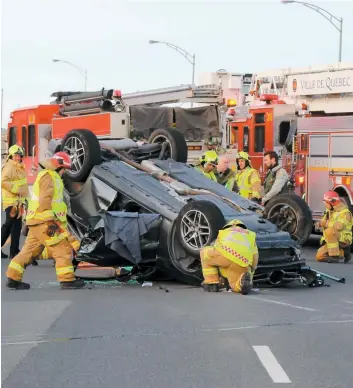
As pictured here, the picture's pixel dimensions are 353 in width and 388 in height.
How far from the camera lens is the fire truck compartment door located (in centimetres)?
1861

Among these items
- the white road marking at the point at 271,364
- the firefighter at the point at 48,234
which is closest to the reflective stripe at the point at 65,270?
the firefighter at the point at 48,234

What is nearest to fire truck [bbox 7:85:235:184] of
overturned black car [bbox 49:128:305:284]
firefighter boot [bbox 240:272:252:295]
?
overturned black car [bbox 49:128:305:284]

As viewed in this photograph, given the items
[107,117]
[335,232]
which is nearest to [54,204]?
[335,232]

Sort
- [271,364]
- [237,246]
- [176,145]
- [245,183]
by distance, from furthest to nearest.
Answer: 1. [245,183]
2. [176,145]
3. [237,246]
4. [271,364]

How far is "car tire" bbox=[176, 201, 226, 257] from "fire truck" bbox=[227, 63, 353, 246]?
677 cm

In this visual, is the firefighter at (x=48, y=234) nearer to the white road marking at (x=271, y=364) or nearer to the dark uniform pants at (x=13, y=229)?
the dark uniform pants at (x=13, y=229)

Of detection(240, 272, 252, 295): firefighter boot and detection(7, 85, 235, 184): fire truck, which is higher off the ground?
detection(7, 85, 235, 184): fire truck

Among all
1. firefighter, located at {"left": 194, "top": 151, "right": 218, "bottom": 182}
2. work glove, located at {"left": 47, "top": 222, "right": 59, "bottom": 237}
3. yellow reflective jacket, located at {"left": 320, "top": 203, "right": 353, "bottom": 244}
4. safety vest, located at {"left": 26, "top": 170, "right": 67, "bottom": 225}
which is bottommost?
yellow reflective jacket, located at {"left": 320, "top": 203, "right": 353, "bottom": 244}

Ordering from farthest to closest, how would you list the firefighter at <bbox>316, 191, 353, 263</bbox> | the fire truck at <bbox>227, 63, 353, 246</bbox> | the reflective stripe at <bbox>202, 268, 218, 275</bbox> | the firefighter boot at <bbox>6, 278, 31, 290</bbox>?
the fire truck at <bbox>227, 63, 353, 246</bbox>, the firefighter at <bbox>316, 191, 353, 263</bbox>, the firefighter boot at <bbox>6, 278, 31, 290</bbox>, the reflective stripe at <bbox>202, 268, 218, 275</bbox>

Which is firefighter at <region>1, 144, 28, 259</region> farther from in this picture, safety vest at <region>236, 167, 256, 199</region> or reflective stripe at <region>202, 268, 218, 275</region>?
reflective stripe at <region>202, 268, 218, 275</region>

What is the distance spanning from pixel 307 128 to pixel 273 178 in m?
2.54

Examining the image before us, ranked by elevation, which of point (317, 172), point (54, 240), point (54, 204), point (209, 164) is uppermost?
point (209, 164)

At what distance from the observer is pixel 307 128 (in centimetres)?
1909

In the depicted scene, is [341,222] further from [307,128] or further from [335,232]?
[307,128]
